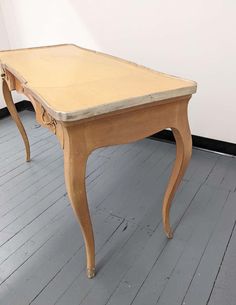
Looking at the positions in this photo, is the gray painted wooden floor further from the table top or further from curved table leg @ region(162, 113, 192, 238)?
the table top

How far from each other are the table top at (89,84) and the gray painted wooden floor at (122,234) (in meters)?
0.71

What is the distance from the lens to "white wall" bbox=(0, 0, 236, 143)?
5.66ft

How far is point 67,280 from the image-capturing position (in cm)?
116

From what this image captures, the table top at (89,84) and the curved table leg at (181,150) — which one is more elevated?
the table top at (89,84)

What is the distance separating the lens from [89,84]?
3.40 ft

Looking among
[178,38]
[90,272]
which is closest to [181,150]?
[90,272]

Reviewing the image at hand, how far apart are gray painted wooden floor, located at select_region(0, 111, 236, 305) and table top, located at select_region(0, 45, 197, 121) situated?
0.71 m

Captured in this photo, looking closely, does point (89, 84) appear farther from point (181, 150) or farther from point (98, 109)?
point (181, 150)

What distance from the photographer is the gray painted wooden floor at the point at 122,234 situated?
111 cm

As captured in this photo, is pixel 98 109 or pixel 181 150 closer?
pixel 98 109

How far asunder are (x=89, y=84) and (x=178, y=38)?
1076 mm

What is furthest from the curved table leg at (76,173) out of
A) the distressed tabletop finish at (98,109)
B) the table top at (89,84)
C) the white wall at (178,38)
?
the white wall at (178,38)

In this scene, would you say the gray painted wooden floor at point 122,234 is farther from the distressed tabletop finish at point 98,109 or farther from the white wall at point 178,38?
the white wall at point 178,38

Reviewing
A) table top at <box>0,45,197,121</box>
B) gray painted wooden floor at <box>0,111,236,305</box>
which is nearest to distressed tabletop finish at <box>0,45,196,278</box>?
table top at <box>0,45,197,121</box>
